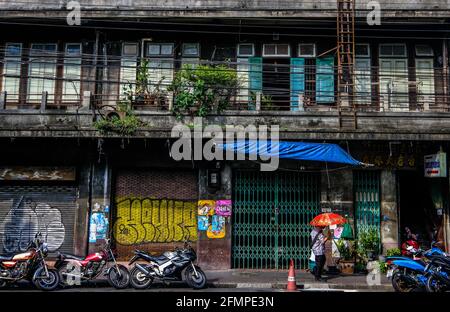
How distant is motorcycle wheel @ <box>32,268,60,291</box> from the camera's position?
980 centimetres

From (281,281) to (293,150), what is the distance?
3.61m

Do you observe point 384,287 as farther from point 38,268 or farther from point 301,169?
point 38,268

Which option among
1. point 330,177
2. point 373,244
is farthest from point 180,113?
point 373,244

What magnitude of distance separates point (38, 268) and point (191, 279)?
11.8 feet

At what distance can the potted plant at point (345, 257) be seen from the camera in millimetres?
12742

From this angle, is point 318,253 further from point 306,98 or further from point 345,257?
point 306,98

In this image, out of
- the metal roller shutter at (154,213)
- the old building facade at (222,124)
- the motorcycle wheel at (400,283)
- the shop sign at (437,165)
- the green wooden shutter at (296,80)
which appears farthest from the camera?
the green wooden shutter at (296,80)

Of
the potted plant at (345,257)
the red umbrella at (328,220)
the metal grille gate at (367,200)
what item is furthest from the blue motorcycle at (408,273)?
the metal grille gate at (367,200)

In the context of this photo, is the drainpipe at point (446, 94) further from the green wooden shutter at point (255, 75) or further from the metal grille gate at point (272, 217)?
the green wooden shutter at point (255, 75)

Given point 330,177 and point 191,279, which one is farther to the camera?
point 330,177

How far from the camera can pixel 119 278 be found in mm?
10102

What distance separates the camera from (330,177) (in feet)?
44.4

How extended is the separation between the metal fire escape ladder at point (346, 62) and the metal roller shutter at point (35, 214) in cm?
902

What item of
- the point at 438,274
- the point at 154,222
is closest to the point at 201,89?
the point at 154,222
